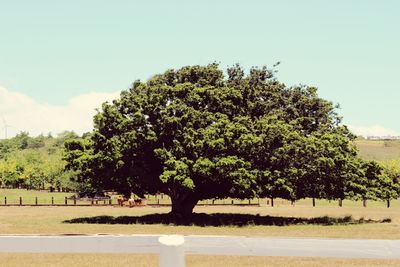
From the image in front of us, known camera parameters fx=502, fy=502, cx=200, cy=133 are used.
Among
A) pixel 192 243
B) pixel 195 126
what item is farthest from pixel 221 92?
pixel 192 243

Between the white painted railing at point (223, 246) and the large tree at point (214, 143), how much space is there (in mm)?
16448

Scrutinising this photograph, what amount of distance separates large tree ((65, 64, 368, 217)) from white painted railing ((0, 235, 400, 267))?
54.0 feet

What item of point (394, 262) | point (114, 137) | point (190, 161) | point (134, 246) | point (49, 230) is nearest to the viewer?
point (394, 262)

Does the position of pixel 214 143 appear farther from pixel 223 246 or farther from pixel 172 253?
pixel 172 253

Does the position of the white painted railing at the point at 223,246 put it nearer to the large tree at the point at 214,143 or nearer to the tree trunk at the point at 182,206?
the large tree at the point at 214,143

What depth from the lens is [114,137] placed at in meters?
42.4

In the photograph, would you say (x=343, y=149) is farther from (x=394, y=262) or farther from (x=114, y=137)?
(x=394, y=262)

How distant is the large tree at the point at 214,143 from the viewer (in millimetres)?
39438

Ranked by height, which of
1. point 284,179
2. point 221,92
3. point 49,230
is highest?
point 221,92

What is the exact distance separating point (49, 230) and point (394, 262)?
74.1 feet

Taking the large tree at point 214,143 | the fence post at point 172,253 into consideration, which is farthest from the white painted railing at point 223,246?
the large tree at point 214,143

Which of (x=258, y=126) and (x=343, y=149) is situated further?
(x=343, y=149)

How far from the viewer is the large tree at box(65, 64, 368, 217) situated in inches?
1553

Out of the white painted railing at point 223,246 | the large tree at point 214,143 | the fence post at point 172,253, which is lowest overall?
the white painted railing at point 223,246
